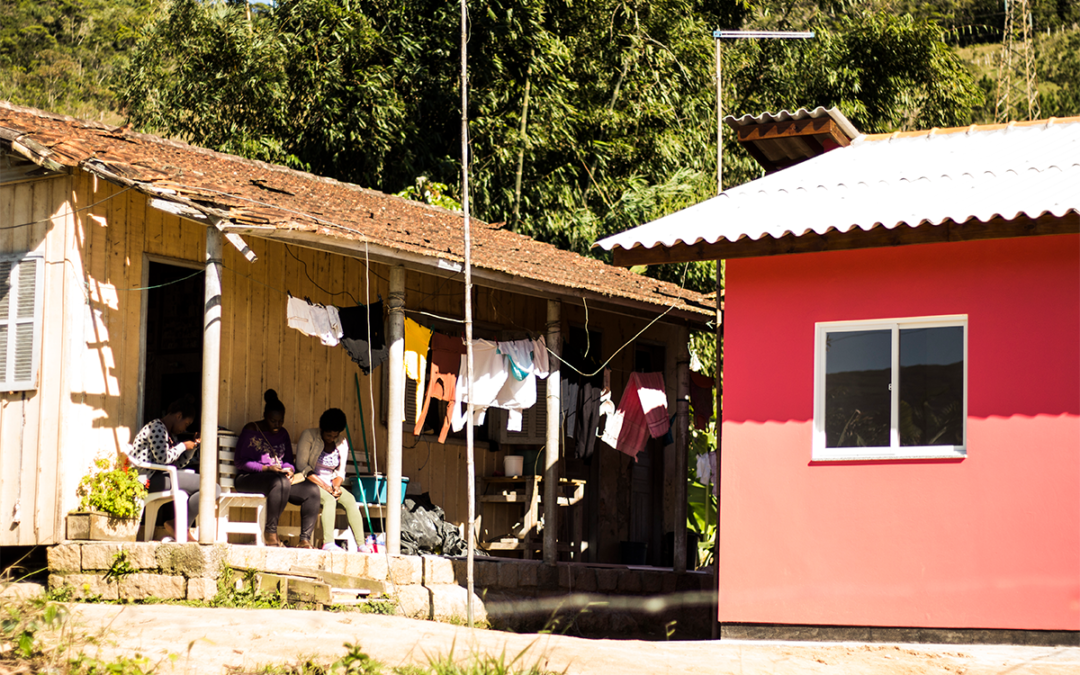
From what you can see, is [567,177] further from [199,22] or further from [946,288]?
[946,288]

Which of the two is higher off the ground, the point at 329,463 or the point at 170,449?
the point at 170,449

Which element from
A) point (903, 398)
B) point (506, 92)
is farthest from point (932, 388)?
point (506, 92)

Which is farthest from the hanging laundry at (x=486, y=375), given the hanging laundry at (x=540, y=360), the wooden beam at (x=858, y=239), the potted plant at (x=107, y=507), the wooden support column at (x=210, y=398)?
the potted plant at (x=107, y=507)

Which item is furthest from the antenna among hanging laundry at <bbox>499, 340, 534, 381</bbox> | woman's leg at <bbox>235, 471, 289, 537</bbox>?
woman's leg at <bbox>235, 471, 289, 537</bbox>

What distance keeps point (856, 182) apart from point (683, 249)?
1.78 m

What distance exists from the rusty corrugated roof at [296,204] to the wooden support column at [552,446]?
1.56ft

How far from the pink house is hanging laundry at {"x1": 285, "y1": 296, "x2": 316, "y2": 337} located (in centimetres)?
265

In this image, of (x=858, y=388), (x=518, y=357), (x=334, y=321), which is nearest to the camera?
(x=858, y=388)

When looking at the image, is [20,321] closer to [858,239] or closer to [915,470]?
[858,239]

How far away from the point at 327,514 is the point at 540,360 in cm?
271

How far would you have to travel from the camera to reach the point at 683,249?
9586mm

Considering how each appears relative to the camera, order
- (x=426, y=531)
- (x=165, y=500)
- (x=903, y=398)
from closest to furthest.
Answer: (x=903, y=398) → (x=165, y=500) → (x=426, y=531)

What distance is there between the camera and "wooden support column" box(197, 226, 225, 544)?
9203 mm

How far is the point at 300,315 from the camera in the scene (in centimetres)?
1020
